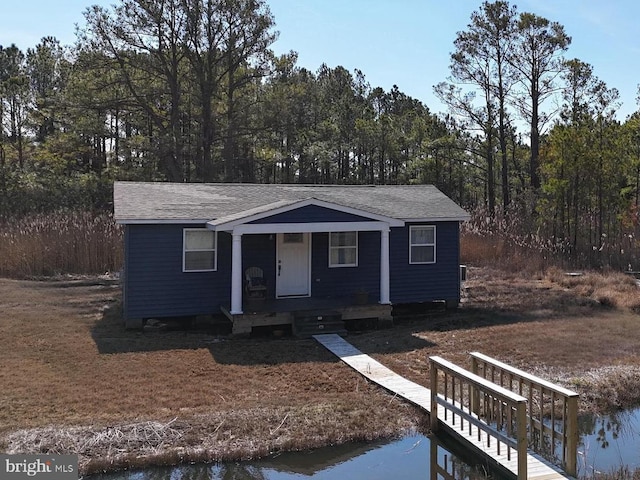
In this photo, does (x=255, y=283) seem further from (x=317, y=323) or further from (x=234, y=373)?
(x=234, y=373)

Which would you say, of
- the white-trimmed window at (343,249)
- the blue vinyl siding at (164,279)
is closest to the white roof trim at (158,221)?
the blue vinyl siding at (164,279)

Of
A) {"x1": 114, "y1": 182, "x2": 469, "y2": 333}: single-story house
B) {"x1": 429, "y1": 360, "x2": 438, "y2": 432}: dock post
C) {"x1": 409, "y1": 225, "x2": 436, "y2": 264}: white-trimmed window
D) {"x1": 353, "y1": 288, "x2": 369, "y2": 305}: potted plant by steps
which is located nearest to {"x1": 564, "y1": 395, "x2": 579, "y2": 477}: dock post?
{"x1": 429, "y1": 360, "x2": 438, "y2": 432}: dock post

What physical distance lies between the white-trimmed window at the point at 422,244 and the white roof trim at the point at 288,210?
55.5 inches

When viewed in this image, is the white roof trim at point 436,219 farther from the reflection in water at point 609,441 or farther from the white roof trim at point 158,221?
the reflection in water at point 609,441

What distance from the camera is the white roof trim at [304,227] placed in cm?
1151

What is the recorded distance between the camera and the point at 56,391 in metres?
7.77

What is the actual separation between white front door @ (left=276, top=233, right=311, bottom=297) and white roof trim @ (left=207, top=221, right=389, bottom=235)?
3.60 ft

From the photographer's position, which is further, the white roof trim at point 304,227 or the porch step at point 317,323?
the porch step at point 317,323

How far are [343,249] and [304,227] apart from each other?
1.78 meters

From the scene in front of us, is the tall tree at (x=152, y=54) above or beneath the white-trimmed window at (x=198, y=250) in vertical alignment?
above

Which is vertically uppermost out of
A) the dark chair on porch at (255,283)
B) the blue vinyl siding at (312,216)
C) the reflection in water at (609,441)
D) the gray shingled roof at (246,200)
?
the gray shingled roof at (246,200)

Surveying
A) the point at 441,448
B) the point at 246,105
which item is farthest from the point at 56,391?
the point at 246,105

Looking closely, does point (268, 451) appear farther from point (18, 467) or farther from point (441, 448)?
point (18, 467)

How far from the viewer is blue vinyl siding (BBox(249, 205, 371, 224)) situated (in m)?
11.9
